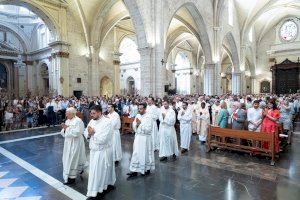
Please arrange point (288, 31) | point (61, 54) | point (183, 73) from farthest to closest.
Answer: point (183, 73)
point (288, 31)
point (61, 54)

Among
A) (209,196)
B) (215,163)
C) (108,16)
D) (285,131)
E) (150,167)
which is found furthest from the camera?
(108,16)

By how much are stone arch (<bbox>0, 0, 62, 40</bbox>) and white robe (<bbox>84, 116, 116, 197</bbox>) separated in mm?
14705

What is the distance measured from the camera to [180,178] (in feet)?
17.2

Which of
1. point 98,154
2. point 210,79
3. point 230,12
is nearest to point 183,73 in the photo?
point 230,12

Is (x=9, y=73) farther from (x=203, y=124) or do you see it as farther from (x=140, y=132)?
(x=140, y=132)

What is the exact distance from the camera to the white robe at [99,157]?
13.7 ft

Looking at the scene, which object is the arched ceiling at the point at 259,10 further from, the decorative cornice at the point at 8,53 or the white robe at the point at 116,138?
the white robe at the point at 116,138

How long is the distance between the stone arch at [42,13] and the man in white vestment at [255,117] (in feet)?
50.0

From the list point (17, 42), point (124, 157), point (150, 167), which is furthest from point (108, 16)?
point (150, 167)

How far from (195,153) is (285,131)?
148 inches

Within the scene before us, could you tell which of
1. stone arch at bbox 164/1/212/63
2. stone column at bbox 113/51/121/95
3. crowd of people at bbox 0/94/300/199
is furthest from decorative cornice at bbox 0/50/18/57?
crowd of people at bbox 0/94/300/199

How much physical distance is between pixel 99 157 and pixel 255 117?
527 centimetres

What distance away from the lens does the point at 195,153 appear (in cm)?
743

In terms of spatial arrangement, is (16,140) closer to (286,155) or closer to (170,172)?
(170,172)
